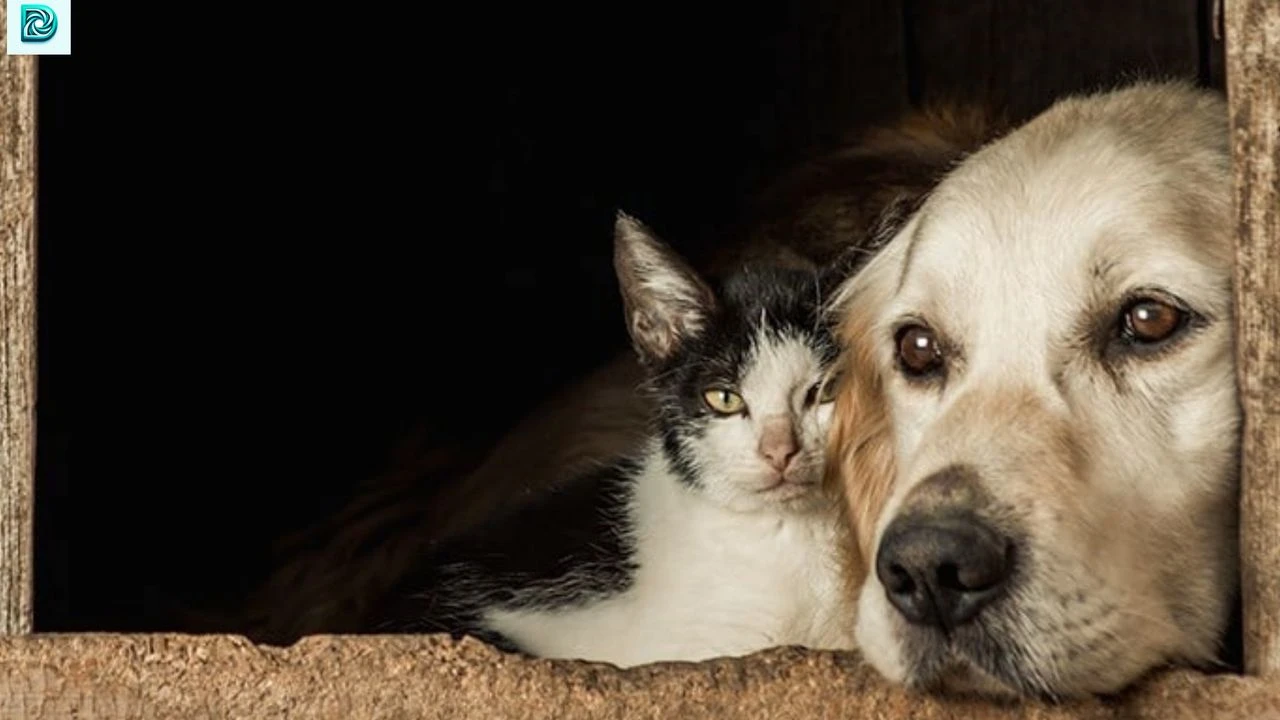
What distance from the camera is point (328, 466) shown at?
221 inches


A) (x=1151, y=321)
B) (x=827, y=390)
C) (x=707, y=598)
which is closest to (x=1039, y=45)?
(x=827, y=390)

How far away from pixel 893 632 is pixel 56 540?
2235 mm

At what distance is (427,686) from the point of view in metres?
2.75

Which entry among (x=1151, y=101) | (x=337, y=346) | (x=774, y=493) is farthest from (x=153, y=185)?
(x=1151, y=101)

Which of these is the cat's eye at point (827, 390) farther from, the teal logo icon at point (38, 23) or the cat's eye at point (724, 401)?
the teal logo icon at point (38, 23)

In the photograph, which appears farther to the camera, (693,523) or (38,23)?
(693,523)

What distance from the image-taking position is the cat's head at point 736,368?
3.73m

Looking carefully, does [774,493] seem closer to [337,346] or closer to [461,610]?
[461,610]

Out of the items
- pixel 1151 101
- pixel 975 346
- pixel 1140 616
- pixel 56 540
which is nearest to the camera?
pixel 1140 616

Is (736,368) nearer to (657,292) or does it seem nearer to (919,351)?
(657,292)

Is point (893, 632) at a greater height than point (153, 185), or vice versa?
point (153, 185)

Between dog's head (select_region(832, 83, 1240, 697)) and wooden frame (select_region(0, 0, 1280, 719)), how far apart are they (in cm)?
7

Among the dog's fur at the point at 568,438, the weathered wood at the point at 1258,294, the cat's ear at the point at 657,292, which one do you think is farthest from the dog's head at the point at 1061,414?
the dog's fur at the point at 568,438

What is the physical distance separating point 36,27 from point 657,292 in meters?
1.23
